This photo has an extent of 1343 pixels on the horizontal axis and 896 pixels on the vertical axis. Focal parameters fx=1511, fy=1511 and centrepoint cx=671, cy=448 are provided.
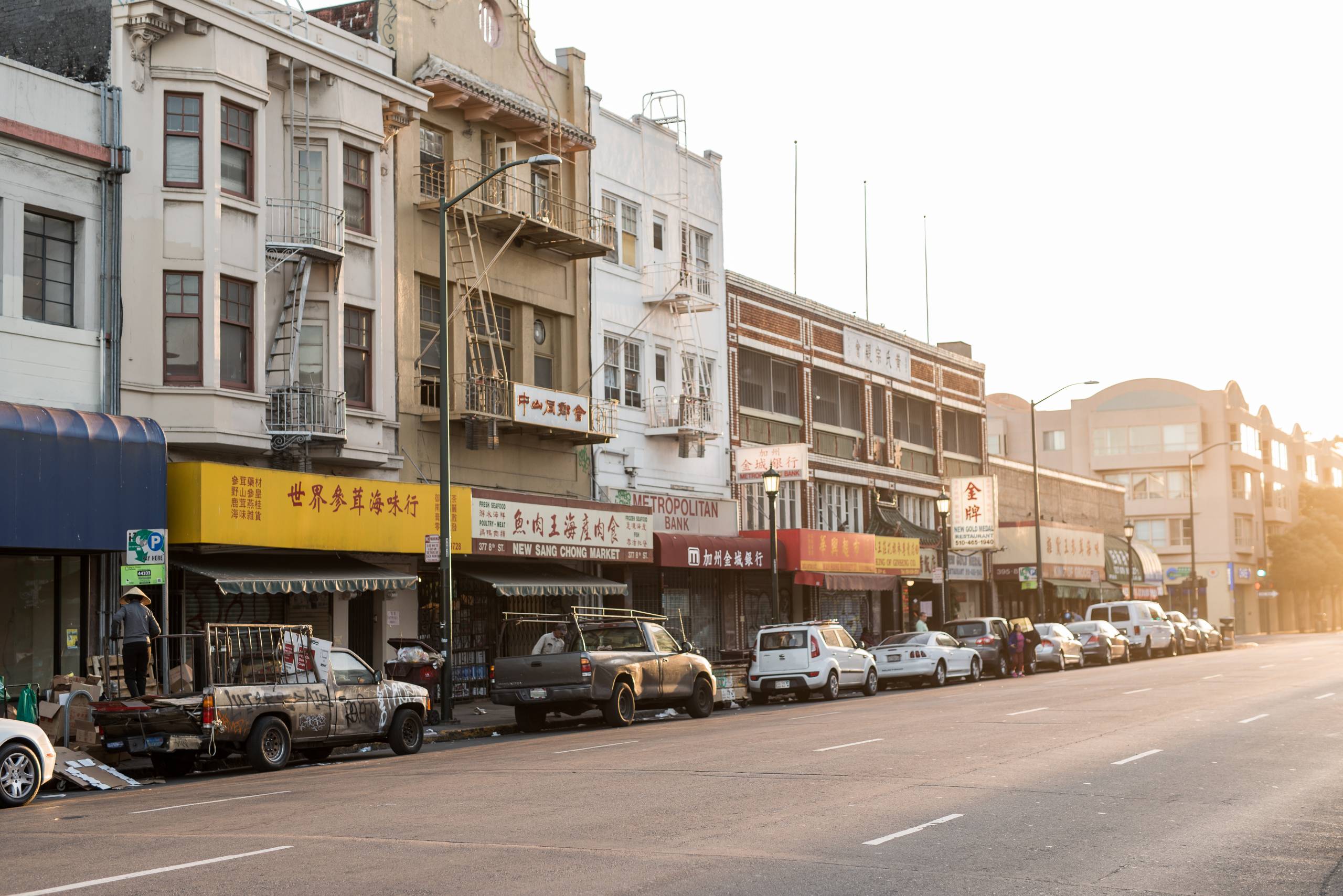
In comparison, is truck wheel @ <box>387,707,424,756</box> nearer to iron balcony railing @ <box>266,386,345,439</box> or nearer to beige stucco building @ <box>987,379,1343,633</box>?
iron balcony railing @ <box>266,386,345,439</box>

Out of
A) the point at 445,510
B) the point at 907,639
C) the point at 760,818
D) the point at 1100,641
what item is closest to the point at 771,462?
the point at 907,639

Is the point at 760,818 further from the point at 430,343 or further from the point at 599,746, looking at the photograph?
the point at 430,343

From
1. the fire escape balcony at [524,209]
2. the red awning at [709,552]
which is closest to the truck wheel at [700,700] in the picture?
the red awning at [709,552]

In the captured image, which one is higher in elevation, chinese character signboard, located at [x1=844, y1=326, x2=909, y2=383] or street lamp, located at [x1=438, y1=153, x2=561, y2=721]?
chinese character signboard, located at [x1=844, y1=326, x2=909, y2=383]

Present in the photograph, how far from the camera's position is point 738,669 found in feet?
107

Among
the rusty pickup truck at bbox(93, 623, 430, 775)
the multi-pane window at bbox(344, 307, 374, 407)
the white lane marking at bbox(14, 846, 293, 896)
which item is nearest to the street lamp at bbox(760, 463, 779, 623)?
the multi-pane window at bbox(344, 307, 374, 407)

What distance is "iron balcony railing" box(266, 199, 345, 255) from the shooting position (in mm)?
25484

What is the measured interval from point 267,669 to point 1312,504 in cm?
10422

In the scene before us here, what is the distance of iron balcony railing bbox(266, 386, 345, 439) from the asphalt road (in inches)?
255

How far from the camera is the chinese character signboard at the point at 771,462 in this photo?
38969 mm

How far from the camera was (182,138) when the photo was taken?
24.1m

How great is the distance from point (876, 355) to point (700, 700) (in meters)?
24.4

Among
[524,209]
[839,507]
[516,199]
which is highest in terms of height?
[516,199]

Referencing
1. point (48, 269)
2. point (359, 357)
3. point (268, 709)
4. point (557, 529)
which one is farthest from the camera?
point (557, 529)
